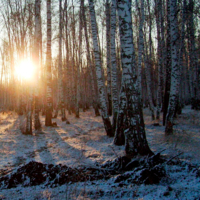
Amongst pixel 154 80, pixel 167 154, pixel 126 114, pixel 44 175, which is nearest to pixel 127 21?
pixel 126 114

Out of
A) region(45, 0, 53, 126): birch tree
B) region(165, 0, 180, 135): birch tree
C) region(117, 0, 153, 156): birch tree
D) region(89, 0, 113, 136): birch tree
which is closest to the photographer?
region(117, 0, 153, 156): birch tree

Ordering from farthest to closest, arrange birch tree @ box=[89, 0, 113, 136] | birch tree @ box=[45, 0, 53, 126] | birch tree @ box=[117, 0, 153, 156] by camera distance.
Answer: birch tree @ box=[45, 0, 53, 126], birch tree @ box=[89, 0, 113, 136], birch tree @ box=[117, 0, 153, 156]

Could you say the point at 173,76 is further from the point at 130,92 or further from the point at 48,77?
Result: the point at 48,77

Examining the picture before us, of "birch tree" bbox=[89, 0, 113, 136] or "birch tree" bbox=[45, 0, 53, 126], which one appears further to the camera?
"birch tree" bbox=[45, 0, 53, 126]

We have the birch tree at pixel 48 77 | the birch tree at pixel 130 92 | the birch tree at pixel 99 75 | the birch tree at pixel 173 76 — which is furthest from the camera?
the birch tree at pixel 48 77

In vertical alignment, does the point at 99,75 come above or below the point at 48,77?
below

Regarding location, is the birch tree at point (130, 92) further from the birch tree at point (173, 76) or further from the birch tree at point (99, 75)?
the birch tree at point (173, 76)

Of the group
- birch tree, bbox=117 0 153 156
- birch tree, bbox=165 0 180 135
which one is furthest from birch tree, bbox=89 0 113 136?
birch tree, bbox=117 0 153 156

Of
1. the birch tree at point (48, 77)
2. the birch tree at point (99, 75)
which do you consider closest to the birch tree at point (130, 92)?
the birch tree at point (99, 75)

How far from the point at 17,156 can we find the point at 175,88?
593cm

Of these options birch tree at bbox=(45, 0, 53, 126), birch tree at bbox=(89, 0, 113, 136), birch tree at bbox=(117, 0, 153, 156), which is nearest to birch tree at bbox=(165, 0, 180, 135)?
birch tree at bbox=(89, 0, 113, 136)

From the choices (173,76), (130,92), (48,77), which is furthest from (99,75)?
(48,77)

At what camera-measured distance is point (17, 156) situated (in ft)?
19.0

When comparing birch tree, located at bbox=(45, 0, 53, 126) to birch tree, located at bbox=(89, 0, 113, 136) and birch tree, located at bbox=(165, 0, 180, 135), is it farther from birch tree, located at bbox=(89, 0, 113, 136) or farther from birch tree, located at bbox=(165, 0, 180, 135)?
birch tree, located at bbox=(165, 0, 180, 135)
